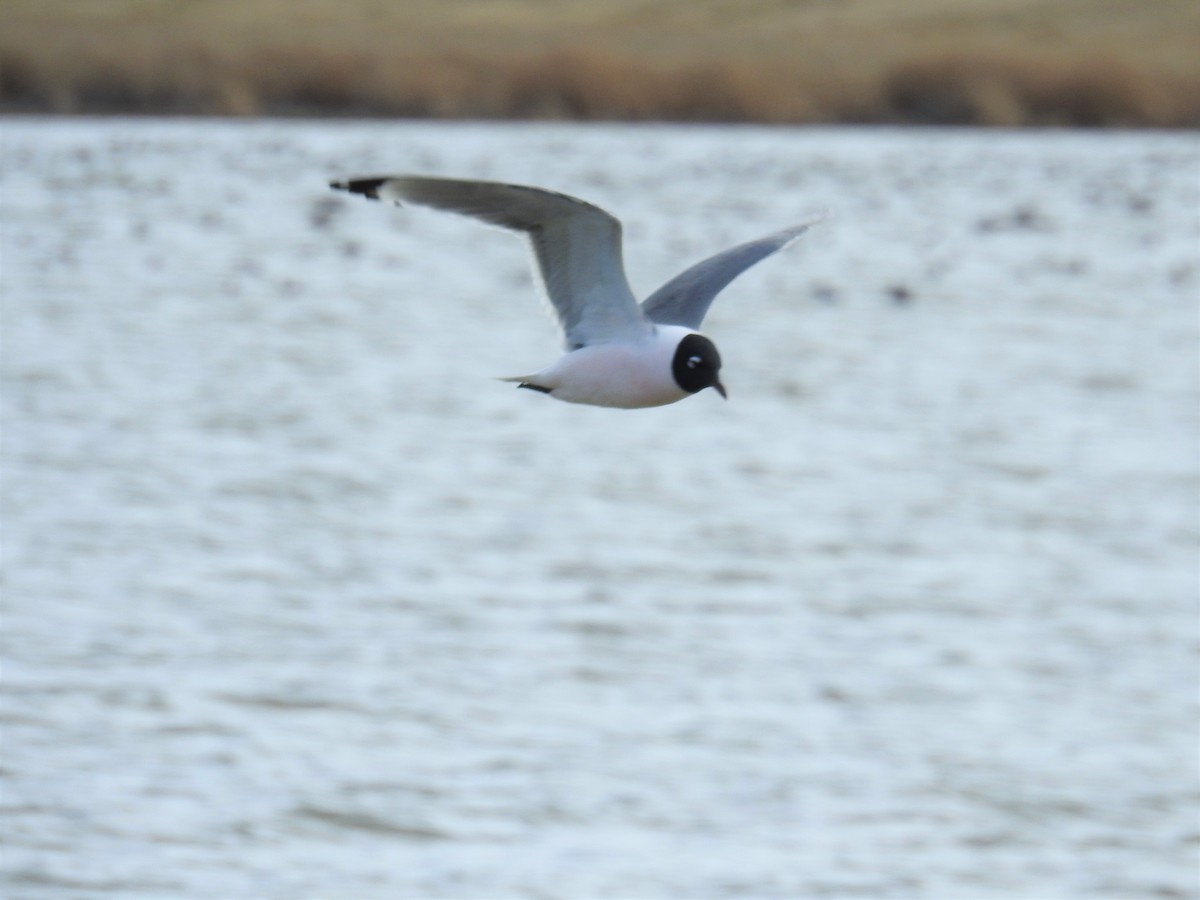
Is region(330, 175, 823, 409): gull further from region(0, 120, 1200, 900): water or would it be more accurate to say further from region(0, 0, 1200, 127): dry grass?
region(0, 0, 1200, 127): dry grass

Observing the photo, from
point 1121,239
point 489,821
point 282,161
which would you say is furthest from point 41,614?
point 282,161

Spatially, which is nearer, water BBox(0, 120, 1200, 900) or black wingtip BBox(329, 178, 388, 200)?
black wingtip BBox(329, 178, 388, 200)

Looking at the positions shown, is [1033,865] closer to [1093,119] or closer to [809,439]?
[809,439]

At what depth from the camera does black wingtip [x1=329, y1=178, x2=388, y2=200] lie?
468cm

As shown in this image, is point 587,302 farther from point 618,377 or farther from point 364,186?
point 364,186

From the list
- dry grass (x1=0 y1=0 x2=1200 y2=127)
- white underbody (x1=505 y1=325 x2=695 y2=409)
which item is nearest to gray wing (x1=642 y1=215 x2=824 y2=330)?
white underbody (x1=505 y1=325 x2=695 y2=409)

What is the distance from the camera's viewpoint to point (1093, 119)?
34.7 meters

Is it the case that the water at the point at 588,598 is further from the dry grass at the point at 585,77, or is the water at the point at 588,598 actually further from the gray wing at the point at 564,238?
the dry grass at the point at 585,77

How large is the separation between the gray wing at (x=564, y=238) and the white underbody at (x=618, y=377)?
8 cm

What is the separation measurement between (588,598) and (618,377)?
421 centimetres

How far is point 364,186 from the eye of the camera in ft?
15.5

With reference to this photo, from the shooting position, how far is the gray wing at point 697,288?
5320 millimetres

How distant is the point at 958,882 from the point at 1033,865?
0.98 feet

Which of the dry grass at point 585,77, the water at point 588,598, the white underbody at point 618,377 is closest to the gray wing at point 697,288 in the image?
the white underbody at point 618,377
